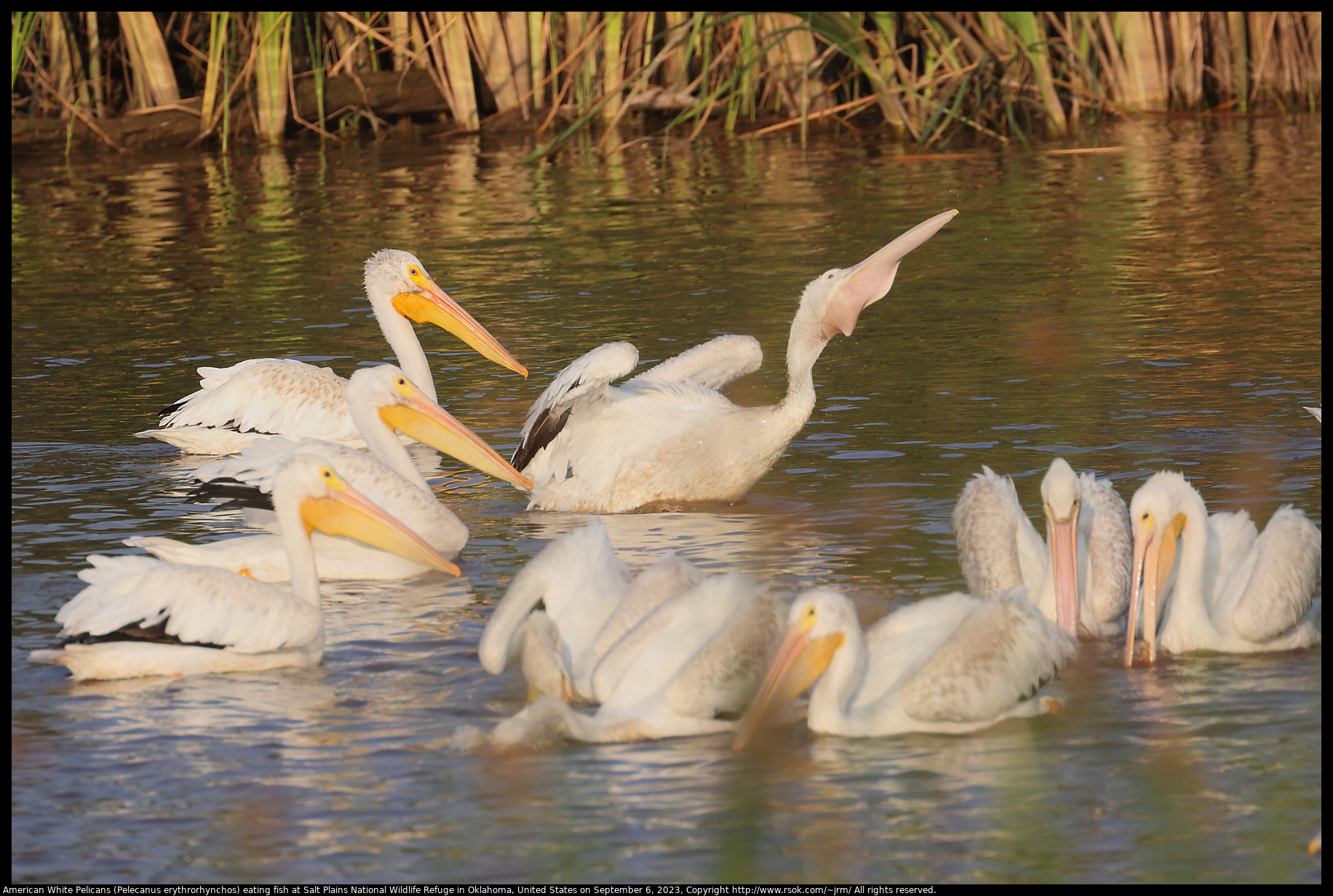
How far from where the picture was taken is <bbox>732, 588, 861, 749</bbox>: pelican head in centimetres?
428

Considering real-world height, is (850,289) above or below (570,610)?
above

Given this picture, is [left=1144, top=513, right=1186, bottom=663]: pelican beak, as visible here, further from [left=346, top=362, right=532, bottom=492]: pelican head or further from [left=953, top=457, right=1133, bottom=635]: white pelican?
[left=346, top=362, right=532, bottom=492]: pelican head

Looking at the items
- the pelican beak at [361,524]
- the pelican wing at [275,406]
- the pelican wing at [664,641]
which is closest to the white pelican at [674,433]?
the pelican wing at [275,406]

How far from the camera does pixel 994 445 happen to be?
7156mm

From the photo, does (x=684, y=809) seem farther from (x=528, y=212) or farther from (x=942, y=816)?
(x=528, y=212)

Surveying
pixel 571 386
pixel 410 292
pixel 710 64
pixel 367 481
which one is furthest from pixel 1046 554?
pixel 710 64

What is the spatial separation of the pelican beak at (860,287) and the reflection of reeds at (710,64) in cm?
811

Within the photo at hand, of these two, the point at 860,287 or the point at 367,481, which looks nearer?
the point at 367,481

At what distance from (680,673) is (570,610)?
23.1 inches

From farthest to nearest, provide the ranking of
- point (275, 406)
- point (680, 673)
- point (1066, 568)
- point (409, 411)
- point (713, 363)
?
point (275, 406)
point (713, 363)
point (409, 411)
point (1066, 568)
point (680, 673)

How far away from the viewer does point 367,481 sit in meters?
5.89

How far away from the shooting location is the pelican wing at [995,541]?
502 cm

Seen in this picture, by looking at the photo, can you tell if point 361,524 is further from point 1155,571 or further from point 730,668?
point 1155,571

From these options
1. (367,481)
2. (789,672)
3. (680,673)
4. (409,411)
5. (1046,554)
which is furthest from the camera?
(409,411)
